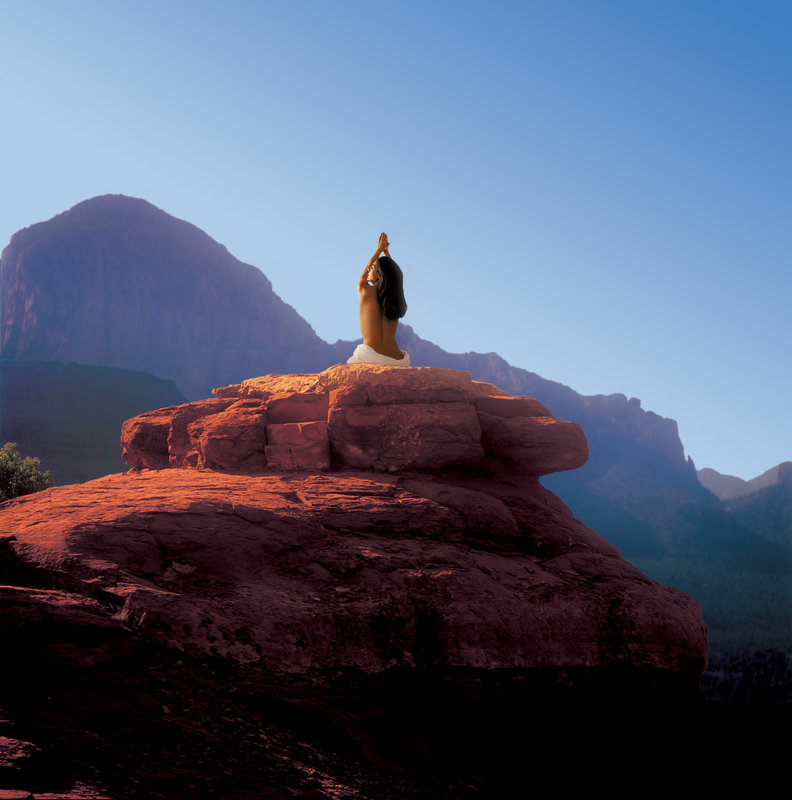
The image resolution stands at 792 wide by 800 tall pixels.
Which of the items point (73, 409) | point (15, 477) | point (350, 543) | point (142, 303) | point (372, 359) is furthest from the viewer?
point (142, 303)

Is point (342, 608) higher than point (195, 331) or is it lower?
lower

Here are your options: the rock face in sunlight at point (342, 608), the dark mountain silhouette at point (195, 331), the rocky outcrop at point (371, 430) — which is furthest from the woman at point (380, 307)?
the dark mountain silhouette at point (195, 331)

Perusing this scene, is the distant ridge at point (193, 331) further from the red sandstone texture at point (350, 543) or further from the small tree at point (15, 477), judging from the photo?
the red sandstone texture at point (350, 543)

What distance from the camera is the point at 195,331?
8294 centimetres

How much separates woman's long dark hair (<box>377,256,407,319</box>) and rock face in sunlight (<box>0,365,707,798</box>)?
231 centimetres

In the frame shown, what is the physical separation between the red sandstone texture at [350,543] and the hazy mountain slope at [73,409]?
43960 millimetres

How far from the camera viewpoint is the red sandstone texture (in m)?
9.38

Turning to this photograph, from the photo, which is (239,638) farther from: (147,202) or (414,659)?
(147,202)

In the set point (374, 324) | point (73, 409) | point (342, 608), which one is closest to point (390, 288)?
point (374, 324)

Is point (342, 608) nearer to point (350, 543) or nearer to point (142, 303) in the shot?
point (350, 543)

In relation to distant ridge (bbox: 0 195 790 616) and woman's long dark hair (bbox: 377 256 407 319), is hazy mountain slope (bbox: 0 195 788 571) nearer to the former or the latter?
distant ridge (bbox: 0 195 790 616)

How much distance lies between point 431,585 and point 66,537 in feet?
21.1

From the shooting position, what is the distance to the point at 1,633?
26.7 feet

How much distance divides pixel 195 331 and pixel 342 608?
259 ft
